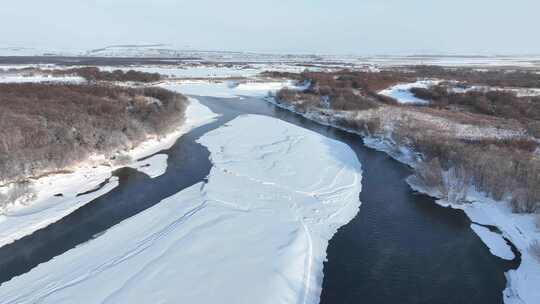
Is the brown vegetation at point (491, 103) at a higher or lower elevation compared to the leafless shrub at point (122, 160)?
higher

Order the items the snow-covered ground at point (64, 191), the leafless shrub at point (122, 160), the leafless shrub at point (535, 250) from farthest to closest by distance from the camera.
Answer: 1. the leafless shrub at point (122, 160)
2. the snow-covered ground at point (64, 191)
3. the leafless shrub at point (535, 250)

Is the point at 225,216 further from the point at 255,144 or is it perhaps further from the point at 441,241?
the point at 255,144

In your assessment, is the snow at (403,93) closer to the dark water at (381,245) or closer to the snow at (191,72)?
the dark water at (381,245)

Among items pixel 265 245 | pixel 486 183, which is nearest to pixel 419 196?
pixel 486 183

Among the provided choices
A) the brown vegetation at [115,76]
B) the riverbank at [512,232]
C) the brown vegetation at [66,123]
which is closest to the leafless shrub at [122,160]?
the brown vegetation at [66,123]

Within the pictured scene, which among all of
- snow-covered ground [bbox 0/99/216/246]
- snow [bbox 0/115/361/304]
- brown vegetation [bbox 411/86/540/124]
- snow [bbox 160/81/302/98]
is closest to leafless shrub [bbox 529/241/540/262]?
snow [bbox 0/115/361/304]

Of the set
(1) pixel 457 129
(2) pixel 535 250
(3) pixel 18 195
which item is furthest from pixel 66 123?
(1) pixel 457 129

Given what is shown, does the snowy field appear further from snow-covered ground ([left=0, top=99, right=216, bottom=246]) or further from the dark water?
snow-covered ground ([left=0, top=99, right=216, bottom=246])
